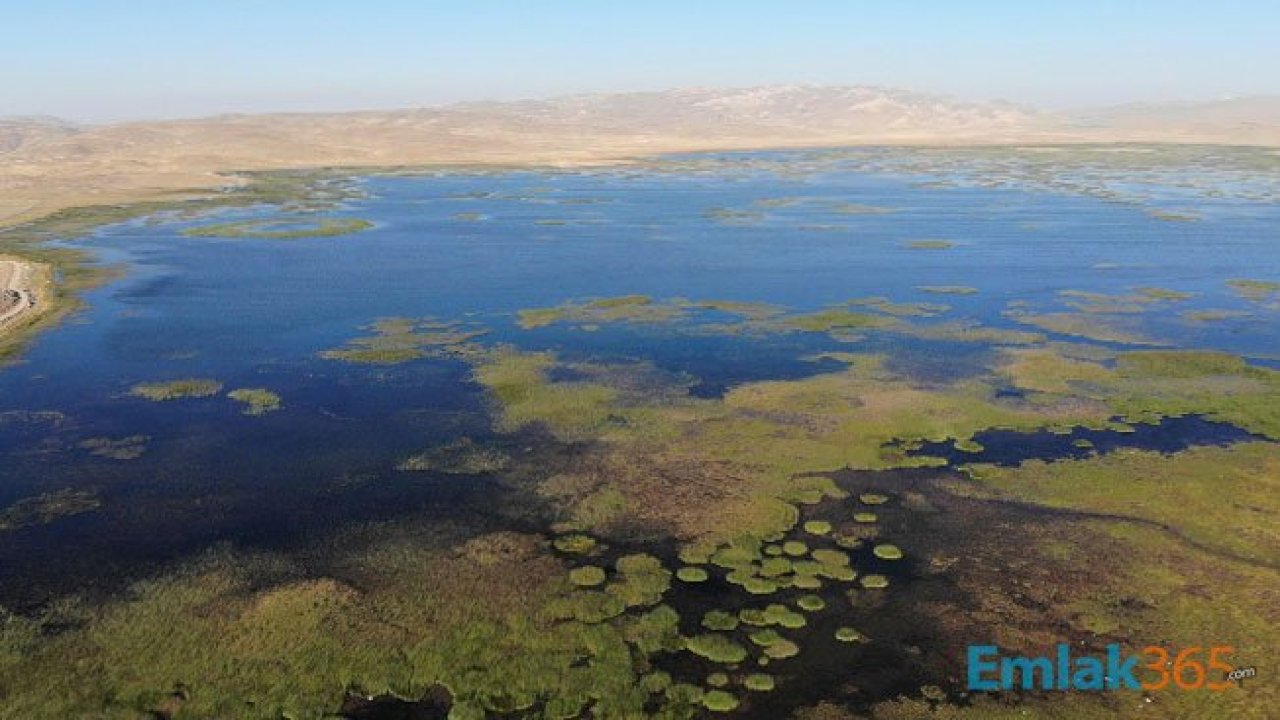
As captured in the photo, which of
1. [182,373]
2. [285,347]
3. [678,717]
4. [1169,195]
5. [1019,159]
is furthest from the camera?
[1019,159]

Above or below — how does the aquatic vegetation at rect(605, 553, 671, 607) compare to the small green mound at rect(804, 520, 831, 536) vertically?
below

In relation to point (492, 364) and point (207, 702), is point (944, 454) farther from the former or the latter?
point (207, 702)

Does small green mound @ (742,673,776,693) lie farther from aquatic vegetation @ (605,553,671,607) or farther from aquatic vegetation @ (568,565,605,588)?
aquatic vegetation @ (568,565,605,588)

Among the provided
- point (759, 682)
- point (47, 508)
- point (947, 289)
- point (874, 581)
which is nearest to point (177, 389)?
point (47, 508)

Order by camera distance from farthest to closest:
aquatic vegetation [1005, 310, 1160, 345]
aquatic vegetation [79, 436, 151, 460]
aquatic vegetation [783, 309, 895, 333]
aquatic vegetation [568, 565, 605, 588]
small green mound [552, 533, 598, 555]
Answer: aquatic vegetation [783, 309, 895, 333] → aquatic vegetation [1005, 310, 1160, 345] → aquatic vegetation [79, 436, 151, 460] → small green mound [552, 533, 598, 555] → aquatic vegetation [568, 565, 605, 588]

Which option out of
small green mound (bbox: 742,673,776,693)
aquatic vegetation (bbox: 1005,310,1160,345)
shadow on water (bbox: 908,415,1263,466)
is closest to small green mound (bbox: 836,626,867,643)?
small green mound (bbox: 742,673,776,693)

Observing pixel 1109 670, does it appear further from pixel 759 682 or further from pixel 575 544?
pixel 575 544

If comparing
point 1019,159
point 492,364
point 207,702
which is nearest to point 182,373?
point 492,364
